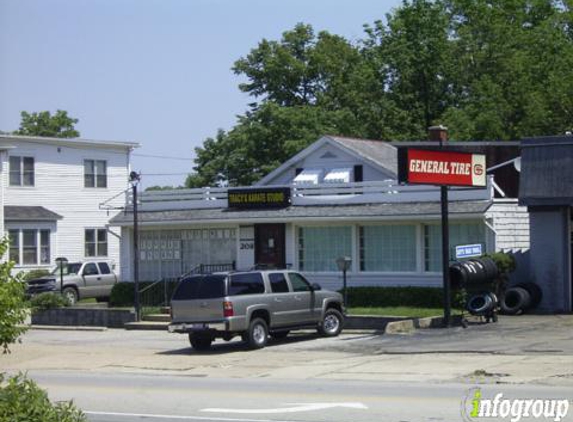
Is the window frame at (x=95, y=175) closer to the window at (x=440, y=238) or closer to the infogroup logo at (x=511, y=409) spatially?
the window at (x=440, y=238)

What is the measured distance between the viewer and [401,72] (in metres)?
61.2

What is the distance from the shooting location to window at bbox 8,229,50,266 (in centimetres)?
4819

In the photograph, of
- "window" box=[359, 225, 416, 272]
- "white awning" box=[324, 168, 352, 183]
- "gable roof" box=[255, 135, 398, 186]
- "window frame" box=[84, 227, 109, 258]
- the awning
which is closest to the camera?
"window" box=[359, 225, 416, 272]

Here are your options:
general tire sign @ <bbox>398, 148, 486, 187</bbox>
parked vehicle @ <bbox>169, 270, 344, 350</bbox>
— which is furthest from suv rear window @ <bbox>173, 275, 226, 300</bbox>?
general tire sign @ <bbox>398, 148, 486, 187</bbox>

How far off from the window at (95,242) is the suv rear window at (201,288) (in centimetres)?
2805

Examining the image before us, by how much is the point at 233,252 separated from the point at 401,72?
27972 millimetres

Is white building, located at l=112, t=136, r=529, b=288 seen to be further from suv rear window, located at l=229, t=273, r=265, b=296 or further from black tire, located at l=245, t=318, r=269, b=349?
black tire, located at l=245, t=318, r=269, b=349

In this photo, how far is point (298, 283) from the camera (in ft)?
85.6


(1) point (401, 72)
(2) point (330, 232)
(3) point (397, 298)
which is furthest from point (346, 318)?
(1) point (401, 72)

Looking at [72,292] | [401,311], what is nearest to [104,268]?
[72,292]

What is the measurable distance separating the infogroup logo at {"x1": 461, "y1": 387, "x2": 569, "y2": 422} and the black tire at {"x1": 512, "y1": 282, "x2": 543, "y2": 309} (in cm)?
1548

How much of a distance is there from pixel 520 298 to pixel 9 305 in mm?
23623

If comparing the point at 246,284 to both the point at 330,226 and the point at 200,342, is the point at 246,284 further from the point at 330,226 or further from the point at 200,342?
the point at 330,226

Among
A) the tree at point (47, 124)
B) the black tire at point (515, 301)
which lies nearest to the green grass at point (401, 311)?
the black tire at point (515, 301)
